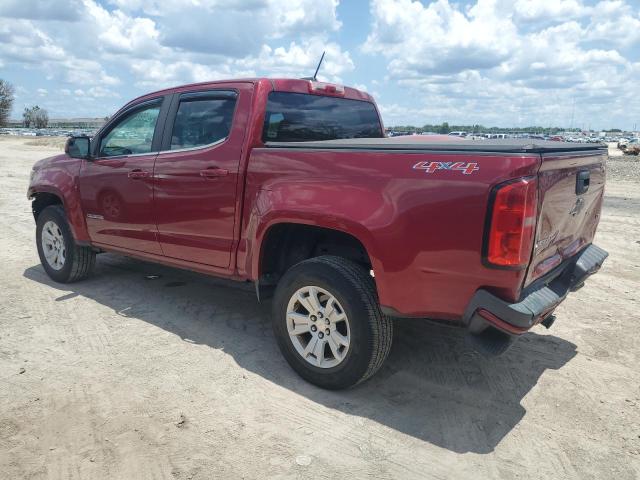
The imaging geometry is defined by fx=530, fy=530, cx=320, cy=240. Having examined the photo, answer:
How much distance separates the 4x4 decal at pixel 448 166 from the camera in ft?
8.78

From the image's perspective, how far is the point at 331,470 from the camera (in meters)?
2.70

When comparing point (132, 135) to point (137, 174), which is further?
point (132, 135)

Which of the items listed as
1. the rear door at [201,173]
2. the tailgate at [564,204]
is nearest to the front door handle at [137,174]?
the rear door at [201,173]

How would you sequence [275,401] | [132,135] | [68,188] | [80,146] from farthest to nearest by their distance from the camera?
[68,188]
[80,146]
[132,135]
[275,401]

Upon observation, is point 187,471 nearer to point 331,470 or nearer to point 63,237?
point 331,470

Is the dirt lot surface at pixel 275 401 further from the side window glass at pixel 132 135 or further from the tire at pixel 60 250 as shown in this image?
the side window glass at pixel 132 135

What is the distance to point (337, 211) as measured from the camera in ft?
10.5

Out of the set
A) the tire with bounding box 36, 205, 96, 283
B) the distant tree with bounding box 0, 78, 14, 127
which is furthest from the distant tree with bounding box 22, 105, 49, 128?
the tire with bounding box 36, 205, 96, 283

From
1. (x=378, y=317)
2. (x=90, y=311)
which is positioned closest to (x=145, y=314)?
(x=90, y=311)

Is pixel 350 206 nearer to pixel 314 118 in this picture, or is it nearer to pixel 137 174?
pixel 314 118

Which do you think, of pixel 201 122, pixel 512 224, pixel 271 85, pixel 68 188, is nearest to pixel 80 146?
pixel 68 188

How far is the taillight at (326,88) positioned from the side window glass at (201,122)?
71 centimetres

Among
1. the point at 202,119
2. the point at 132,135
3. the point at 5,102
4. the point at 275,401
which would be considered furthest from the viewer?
the point at 5,102

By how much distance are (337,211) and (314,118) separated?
1.41m
